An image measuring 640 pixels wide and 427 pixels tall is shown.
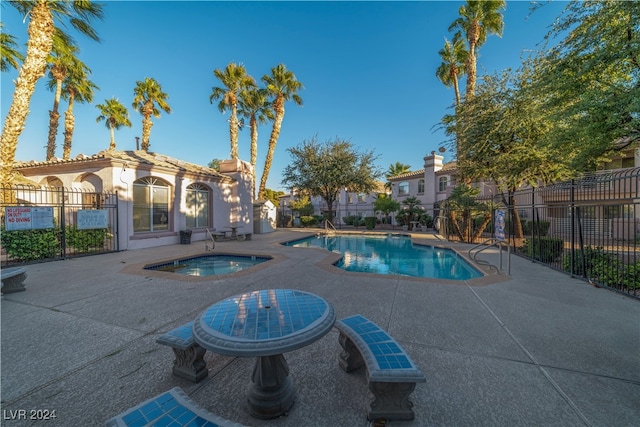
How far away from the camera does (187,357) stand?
234cm

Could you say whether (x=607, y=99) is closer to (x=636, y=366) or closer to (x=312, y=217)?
(x=636, y=366)

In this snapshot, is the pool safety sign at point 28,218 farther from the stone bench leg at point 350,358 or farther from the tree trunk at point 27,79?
the stone bench leg at point 350,358

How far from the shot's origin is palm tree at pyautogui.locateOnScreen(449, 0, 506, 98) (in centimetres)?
1439

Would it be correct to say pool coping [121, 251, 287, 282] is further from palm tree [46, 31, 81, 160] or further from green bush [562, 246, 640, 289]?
palm tree [46, 31, 81, 160]

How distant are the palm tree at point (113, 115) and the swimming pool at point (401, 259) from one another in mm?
22846

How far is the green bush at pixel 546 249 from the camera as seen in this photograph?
7.63 meters

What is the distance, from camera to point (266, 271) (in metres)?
6.71

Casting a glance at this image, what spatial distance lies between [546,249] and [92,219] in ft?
51.8

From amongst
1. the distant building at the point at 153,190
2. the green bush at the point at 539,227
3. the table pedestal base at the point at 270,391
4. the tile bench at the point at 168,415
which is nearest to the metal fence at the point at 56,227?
the distant building at the point at 153,190

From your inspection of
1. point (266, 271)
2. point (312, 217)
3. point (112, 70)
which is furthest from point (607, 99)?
point (312, 217)

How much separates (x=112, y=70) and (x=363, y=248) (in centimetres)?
1549

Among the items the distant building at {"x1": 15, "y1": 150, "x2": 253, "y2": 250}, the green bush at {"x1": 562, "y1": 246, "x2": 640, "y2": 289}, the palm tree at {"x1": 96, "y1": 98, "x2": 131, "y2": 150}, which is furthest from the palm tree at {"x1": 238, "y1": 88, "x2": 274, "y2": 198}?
the green bush at {"x1": 562, "y1": 246, "x2": 640, "y2": 289}

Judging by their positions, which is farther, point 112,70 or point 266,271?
point 112,70

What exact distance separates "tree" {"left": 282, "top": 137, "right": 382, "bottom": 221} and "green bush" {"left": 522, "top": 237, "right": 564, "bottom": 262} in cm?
1357
